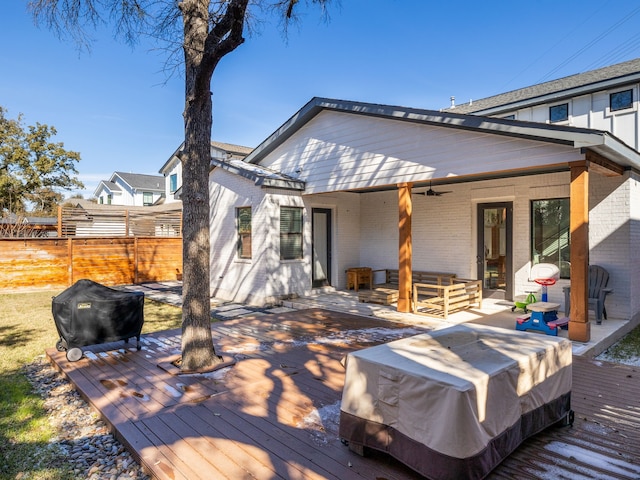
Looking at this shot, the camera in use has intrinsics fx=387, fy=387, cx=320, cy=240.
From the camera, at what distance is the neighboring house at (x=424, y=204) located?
6060mm

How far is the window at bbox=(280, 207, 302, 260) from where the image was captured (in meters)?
9.56

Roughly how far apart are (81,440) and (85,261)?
11.4 meters

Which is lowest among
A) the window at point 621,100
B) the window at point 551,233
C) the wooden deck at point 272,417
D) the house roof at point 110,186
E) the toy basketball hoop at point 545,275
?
the wooden deck at point 272,417

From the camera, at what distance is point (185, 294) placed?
4.66 meters

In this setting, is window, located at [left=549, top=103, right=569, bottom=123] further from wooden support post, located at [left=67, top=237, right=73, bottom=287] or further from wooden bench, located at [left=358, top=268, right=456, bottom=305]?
wooden support post, located at [left=67, top=237, right=73, bottom=287]

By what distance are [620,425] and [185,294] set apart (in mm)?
4486

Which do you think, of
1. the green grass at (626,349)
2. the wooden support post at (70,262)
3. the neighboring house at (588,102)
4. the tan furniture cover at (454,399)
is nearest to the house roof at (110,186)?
the wooden support post at (70,262)

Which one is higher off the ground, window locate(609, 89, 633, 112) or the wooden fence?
window locate(609, 89, 633, 112)

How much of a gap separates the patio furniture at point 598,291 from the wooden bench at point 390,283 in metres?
2.64

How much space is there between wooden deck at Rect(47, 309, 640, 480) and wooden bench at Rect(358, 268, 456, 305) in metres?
2.83

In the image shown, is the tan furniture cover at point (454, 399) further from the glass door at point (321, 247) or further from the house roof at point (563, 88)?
the house roof at point (563, 88)

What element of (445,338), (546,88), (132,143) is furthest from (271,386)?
(132,143)


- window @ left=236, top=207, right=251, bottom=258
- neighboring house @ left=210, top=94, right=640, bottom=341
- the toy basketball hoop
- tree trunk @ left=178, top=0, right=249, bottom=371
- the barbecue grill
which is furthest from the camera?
window @ left=236, top=207, right=251, bottom=258

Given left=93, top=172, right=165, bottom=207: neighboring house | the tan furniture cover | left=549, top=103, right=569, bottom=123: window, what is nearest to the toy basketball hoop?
the tan furniture cover
